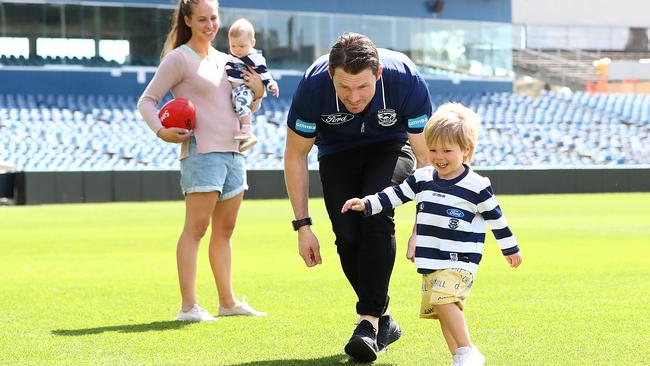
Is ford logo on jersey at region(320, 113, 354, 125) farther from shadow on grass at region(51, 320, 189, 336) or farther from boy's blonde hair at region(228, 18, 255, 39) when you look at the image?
boy's blonde hair at region(228, 18, 255, 39)

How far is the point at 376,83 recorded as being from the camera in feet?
18.2

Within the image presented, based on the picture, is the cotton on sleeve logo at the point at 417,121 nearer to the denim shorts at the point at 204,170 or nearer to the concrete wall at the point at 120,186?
the denim shorts at the point at 204,170

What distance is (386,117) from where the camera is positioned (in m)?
5.64

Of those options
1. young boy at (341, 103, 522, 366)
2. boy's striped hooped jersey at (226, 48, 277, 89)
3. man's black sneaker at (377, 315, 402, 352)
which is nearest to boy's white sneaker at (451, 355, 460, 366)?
young boy at (341, 103, 522, 366)

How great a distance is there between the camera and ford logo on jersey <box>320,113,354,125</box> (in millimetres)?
5617

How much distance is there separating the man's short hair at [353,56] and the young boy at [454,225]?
0.39 metres

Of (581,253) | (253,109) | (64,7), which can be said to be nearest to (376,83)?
(253,109)

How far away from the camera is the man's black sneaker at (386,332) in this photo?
585 centimetres

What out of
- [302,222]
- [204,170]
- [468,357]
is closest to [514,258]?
[468,357]

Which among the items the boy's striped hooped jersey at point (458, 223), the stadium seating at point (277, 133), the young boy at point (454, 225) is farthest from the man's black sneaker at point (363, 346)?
the stadium seating at point (277, 133)

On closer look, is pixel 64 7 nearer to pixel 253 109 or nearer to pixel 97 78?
pixel 97 78

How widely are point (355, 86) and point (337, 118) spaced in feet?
1.58

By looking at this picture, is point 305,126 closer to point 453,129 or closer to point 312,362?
point 453,129

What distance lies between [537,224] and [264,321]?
11435 mm
